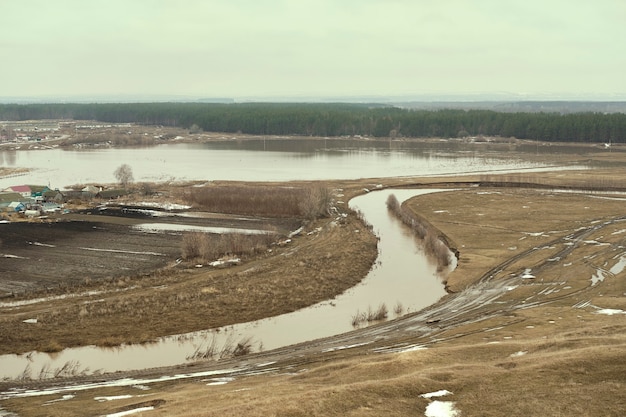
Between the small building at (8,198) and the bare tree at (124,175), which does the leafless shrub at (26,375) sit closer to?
the small building at (8,198)

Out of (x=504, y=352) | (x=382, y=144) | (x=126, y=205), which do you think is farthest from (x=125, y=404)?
(x=382, y=144)

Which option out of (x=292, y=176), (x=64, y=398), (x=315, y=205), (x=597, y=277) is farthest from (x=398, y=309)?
(x=292, y=176)

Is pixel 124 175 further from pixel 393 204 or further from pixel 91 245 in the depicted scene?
pixel 393 204

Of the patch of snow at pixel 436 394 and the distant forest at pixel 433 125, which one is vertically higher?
the distant forest at pixel 433 125

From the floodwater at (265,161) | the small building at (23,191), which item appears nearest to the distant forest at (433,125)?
the floodwater at (265,161)

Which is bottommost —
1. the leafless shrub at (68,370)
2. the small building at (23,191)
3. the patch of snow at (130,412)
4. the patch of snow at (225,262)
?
the leafless shrub at (68,370)

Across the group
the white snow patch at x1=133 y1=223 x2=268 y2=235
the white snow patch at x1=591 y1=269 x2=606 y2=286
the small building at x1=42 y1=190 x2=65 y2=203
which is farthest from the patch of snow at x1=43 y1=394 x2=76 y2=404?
the small building at x1=42 y1=190 x2=65 y2=203
